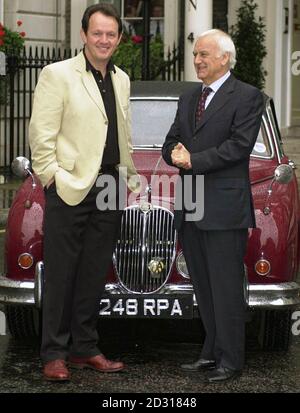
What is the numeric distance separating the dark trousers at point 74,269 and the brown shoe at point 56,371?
1.5 inches

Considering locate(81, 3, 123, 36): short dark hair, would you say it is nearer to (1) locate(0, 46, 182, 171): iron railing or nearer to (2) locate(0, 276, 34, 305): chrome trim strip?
(2) locate(0, 276, 34, 305): chrome trim strip

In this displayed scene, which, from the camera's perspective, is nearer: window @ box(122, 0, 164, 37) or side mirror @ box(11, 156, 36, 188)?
side mirror @ box(11, 156, 36, 188)

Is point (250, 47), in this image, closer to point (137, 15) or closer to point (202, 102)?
point (137, 15)

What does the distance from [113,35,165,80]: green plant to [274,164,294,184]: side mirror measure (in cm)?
1009

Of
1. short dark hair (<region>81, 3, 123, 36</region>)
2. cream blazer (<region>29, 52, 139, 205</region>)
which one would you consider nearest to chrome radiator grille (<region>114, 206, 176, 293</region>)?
cream blazer (<region>29, 52, 139, 205</region>)

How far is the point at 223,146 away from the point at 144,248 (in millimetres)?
918

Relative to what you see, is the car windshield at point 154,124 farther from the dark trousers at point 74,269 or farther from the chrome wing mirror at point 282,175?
the dark trousers at point 74,269

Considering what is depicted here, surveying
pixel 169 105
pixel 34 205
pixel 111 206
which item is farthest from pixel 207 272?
pixel 169 105

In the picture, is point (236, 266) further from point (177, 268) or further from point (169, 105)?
point (169, 105)

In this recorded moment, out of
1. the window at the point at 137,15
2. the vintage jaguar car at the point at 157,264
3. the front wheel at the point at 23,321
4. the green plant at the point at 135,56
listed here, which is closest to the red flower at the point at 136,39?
the green plant at the point at 135,56

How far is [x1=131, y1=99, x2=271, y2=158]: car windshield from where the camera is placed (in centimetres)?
760

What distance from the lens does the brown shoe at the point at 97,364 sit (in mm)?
6152

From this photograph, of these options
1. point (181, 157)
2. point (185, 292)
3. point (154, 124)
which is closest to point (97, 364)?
point (185, 292)
